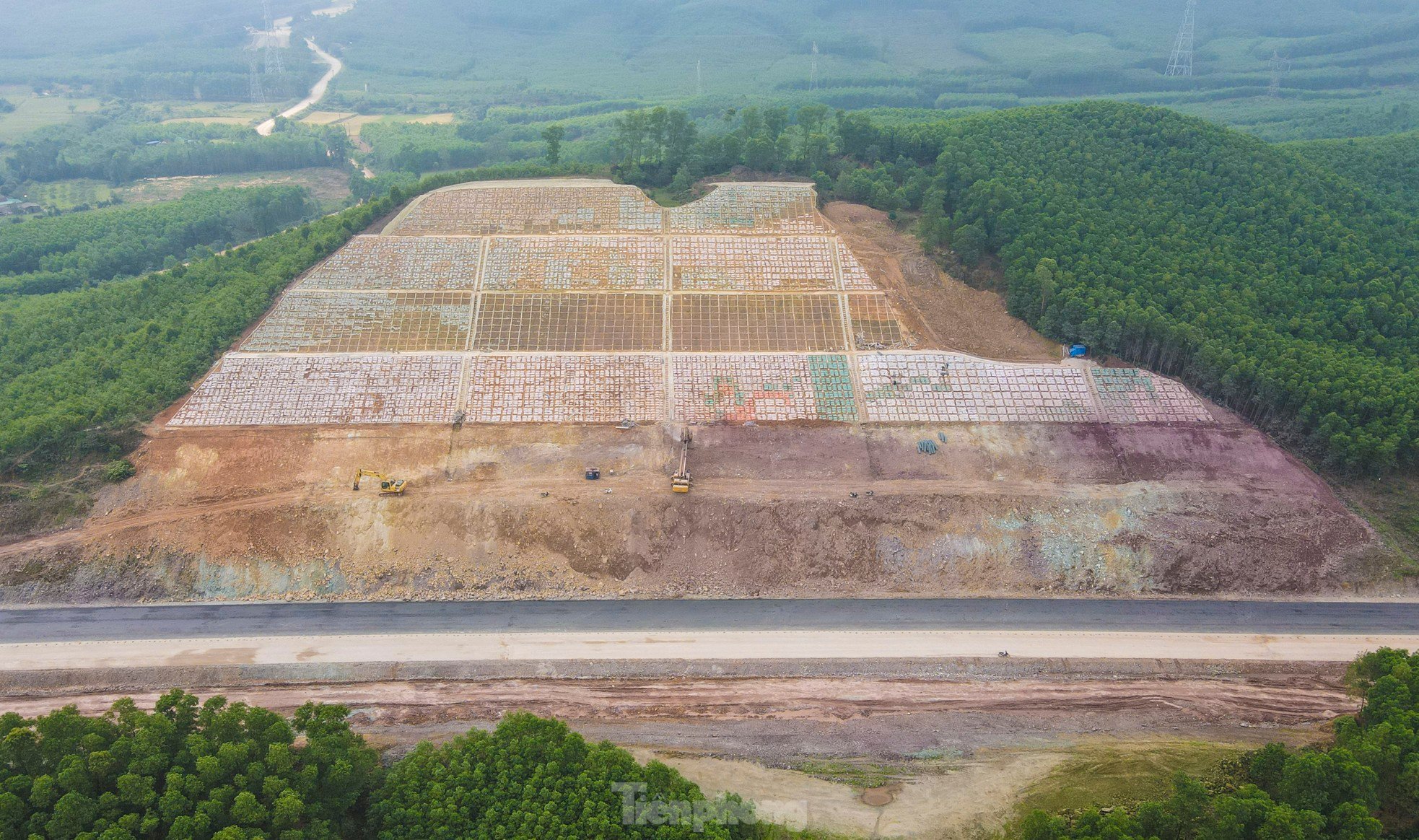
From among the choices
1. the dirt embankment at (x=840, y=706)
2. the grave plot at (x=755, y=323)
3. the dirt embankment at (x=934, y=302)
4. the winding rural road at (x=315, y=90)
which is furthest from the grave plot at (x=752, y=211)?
the winding rural road at (x=315, y=90)

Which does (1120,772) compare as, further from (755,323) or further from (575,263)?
(575,263)

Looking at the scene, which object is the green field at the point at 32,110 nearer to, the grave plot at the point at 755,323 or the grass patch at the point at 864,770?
the grave plot at the point at 755,323

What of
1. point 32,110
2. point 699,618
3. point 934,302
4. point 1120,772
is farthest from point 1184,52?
point 32,110

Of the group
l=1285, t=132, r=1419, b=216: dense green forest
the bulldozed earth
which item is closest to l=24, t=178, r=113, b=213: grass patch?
the bulldozed earth

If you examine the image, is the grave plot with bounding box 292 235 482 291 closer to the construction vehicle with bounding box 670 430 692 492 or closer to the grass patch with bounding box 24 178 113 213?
the construction vehicle with bounding box 670 430 692 492

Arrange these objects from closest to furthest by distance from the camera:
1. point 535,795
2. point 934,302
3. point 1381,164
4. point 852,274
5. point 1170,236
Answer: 1. point 535,795
2. point 1170,236
3. point 934,302
4. point 852,274
5. point 1381,164

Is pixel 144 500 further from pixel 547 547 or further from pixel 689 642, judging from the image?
pixel 689 642
